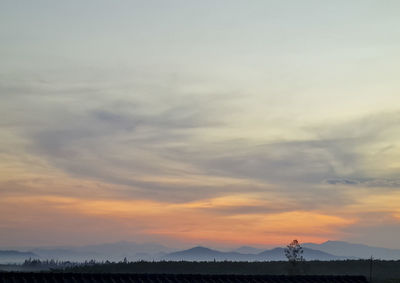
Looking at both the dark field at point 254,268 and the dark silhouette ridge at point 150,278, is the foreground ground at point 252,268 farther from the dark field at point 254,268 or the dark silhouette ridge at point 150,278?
the dark silhouette ridge at point 150,278

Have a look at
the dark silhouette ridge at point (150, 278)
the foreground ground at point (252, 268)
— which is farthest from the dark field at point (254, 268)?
the dark silhouette ridge at point (150, 278)

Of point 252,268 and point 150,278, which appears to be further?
point 252,268

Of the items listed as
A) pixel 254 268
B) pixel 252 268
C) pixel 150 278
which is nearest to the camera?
pixel 150 278

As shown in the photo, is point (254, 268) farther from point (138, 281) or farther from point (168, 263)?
point (138, 281)

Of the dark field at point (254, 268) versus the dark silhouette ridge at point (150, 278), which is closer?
the dark silhouette ridge at point (150, 278)

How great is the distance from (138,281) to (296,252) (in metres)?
68.6

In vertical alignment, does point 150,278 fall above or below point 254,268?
below

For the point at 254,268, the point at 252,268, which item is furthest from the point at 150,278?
the point at 254,268

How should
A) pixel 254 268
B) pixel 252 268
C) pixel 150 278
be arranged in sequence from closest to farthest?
pixel 150 278, pixel 252 268, pixel 254 268

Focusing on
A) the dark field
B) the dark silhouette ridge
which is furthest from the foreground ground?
the dark silhouette ridge

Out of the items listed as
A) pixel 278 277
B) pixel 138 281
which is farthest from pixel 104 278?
pixel 278 277

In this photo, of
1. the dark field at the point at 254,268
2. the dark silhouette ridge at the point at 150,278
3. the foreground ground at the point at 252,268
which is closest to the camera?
the dark silhouette ridge at the point at 150,278

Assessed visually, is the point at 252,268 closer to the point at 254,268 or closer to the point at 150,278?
the point at 254,268

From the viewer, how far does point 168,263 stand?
136 meters
